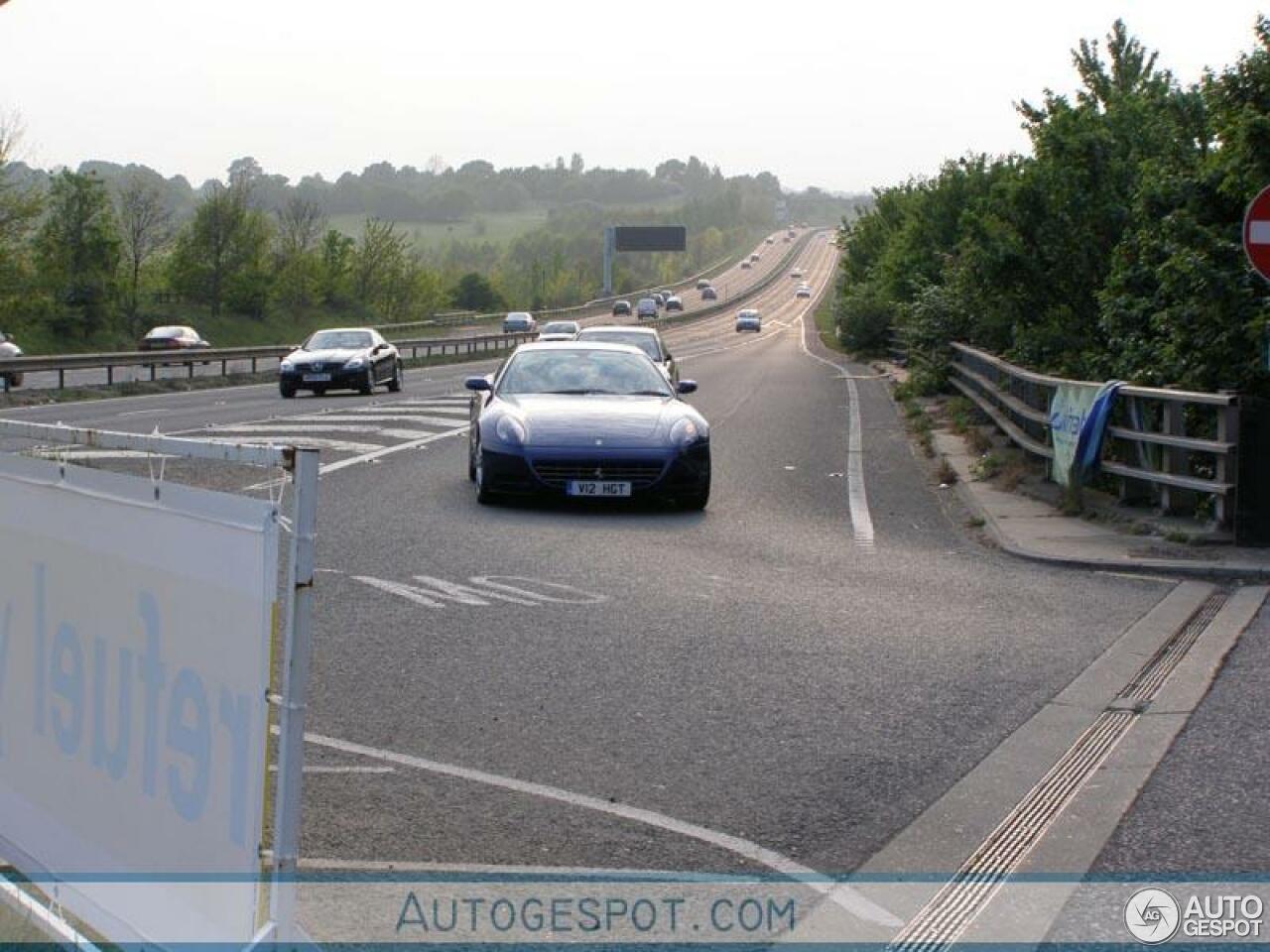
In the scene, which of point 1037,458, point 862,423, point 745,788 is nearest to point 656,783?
point 745,788

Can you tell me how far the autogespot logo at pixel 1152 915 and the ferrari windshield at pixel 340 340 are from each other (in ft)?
97.9

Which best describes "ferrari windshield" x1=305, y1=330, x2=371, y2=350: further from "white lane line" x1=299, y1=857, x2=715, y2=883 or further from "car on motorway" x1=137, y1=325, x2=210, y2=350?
"white lane line" x1=299, y1=857, x2=715, y2=883

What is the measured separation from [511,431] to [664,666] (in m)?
6.47

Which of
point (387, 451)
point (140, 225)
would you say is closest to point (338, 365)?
point (387, 451)

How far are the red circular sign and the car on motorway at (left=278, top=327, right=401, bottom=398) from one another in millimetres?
23135

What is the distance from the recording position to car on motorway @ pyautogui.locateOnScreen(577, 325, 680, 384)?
79.5 ft

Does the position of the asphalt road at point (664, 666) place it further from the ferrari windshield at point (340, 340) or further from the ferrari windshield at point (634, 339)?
the ferrari windshield at point (340, 340)

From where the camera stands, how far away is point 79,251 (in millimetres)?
68188

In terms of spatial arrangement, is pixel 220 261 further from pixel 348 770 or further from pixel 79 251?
pixel 348 770

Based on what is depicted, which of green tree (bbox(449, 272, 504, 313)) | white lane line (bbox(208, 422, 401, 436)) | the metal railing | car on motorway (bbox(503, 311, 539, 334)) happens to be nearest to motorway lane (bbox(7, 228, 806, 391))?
the metal railing

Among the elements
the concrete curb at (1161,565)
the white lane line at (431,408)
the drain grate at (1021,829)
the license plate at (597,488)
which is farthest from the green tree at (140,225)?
the drain grate at (1021,829)

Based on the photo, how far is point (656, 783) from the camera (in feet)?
19.7

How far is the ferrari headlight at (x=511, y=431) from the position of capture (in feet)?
46.4

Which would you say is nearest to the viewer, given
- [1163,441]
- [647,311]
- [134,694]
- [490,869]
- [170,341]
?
[134,694]
